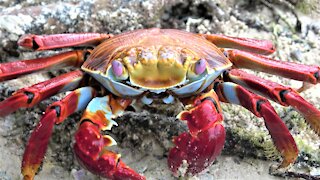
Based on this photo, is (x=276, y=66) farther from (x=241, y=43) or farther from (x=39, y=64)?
(x=39, y=64)

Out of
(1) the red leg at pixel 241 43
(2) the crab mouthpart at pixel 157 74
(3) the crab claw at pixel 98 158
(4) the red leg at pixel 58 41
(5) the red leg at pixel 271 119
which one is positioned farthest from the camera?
(1) the red leg at pixel 241 43

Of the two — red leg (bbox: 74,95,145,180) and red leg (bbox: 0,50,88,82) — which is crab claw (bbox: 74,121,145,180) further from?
red leg (bbox: 0,50,88,82)

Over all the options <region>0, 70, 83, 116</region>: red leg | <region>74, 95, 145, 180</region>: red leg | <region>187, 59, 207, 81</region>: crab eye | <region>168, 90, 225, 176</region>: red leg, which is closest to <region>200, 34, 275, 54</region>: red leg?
<region>187, 59, 207, 81</region>: crab eye

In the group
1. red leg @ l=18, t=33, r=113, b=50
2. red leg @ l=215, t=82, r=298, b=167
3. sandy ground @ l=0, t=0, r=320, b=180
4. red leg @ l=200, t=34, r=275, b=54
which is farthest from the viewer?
red leg @ l=200, t=34, r=275, b=54

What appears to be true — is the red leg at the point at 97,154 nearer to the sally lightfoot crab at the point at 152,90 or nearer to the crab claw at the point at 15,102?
the sally lightfoot crab at the point at 152,90

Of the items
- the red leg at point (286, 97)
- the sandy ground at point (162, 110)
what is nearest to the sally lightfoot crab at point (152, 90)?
the red leg at point (286, 97)

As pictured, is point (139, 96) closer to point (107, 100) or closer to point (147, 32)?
point (107, 100)
